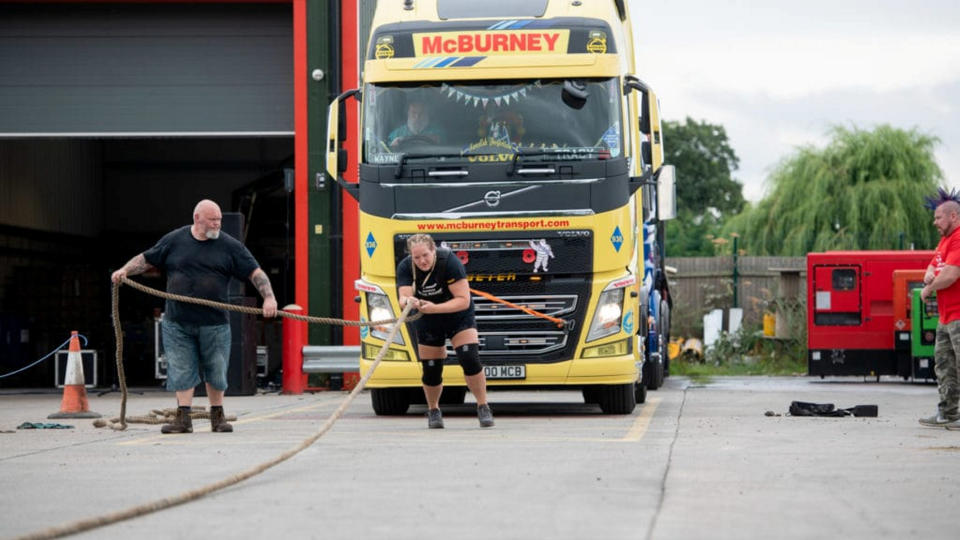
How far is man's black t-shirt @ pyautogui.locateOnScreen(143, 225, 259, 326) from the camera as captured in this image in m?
12.9

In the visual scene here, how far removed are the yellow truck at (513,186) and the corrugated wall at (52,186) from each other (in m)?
18.3

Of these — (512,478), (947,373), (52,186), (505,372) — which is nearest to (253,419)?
(505,372)

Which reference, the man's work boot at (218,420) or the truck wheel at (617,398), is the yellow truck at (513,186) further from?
the man's work boot at (218,420)

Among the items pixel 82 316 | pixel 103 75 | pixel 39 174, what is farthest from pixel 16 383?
pixel 103 75

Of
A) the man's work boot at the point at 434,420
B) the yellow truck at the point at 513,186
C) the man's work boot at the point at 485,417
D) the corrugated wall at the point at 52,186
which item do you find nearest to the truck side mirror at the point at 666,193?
the yellow truck at the point at 513,186

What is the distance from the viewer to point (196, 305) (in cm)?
1286

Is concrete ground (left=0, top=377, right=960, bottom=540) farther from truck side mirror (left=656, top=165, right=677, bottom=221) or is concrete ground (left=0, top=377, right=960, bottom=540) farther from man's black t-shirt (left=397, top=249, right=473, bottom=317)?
truck side mirror (left=656, top=165, right=677, bottom=221)

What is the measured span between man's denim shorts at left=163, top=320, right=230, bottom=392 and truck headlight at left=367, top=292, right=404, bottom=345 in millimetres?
1901

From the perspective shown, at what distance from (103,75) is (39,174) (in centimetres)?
1031

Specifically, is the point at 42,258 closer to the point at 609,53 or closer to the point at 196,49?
the point at 196,49

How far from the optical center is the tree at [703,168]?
8606cm

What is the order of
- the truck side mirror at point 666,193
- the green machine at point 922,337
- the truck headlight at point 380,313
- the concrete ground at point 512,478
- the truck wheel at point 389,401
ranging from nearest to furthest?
1. the concrete ground at point 512,478
2. the truck headlight at point 380,313
3. the truck wheel at point 389,401
4. the truck side mirror at point 666,193
5. the green machine at point 922,337

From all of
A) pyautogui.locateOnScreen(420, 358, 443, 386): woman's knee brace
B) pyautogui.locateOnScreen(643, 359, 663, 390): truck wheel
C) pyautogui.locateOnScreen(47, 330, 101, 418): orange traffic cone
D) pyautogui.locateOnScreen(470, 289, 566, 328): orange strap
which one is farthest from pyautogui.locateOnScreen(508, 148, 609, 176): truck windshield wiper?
pyautogui.locateOnScreen(643, 359, 663, 390): truck wheel

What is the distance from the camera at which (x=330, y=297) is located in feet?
74.6
